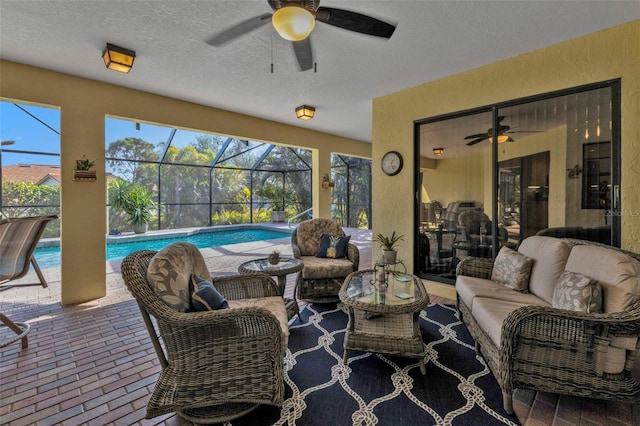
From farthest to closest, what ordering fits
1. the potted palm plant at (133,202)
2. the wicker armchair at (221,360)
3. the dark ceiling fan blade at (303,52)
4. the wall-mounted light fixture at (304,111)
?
the potted palm plant at (133,202)
the wall-mounted light fixture at (304,111)
the dark ceiling fan blade at (303,52)
the wicker armchair at (221,360)

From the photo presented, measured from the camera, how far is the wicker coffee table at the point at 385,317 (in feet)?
6.91

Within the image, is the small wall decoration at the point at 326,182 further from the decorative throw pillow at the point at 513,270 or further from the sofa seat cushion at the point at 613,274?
the sofa seat cushion at the point at 613,274

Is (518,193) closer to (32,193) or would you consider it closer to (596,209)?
(596,209)

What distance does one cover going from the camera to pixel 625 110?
8.52 feet

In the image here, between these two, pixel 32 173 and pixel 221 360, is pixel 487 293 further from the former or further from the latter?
pixel 32 173

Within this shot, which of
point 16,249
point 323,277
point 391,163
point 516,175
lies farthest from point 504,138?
point 16,249

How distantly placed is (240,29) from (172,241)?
814 cm

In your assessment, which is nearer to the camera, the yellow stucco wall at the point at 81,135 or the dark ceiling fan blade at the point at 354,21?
the dark ceiling fan blade at the point at 354,21

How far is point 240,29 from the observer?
83.7 inches

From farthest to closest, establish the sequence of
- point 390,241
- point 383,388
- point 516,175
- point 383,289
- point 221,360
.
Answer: point 390,241
point 516,175
point 383,289
point 383,388
point 221,360

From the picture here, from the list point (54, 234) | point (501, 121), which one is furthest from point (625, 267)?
point (54, 234)

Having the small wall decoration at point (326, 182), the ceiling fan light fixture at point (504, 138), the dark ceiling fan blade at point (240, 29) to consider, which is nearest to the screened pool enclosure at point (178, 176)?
the small wall decoration at point (326, 182)

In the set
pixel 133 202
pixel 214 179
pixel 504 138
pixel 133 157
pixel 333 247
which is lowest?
pixel 333 247

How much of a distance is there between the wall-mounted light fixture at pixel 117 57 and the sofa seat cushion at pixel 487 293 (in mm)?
3993
